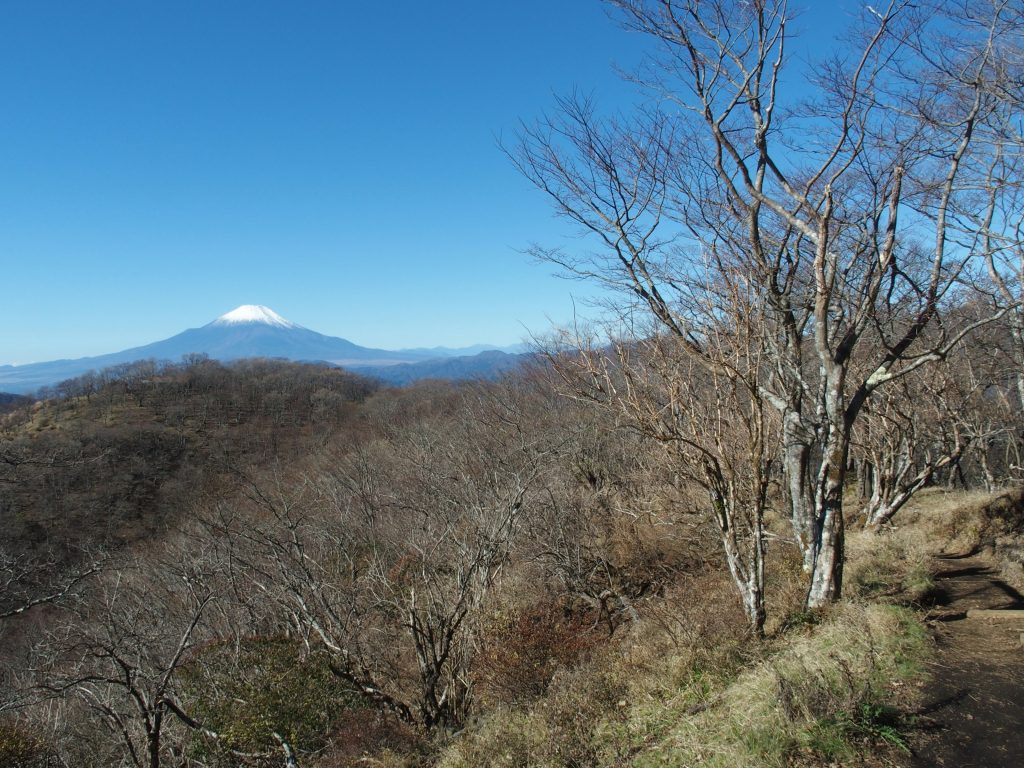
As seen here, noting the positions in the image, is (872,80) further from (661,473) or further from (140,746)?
(140,746)

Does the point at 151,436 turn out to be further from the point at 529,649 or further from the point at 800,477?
the point at 800,477

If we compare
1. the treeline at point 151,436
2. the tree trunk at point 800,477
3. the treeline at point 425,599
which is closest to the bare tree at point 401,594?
the treeline at point 425,599

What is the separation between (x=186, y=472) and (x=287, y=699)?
5502 cm

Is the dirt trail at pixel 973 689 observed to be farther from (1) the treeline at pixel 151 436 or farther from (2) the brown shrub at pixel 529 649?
(1) the treeline at pixel 151 436

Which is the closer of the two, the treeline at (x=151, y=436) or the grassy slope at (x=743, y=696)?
the grassy slope at (x=743, y=696)

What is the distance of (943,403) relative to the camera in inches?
365

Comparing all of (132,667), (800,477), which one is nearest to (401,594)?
(132,667)

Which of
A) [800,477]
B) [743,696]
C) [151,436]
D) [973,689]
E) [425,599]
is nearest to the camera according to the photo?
[973,689]

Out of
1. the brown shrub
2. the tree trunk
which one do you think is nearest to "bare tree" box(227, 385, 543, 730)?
the brown shrub

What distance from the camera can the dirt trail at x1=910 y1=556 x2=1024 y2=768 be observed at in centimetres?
317

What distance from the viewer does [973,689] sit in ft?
12.4

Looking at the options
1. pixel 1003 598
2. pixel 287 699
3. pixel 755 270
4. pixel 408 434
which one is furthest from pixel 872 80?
pixel 408 434

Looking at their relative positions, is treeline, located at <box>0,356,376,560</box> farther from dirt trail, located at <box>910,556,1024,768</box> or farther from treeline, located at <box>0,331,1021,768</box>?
dirt trail, located at <box>910,556,1024,768</box>

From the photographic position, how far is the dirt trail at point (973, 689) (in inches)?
125
